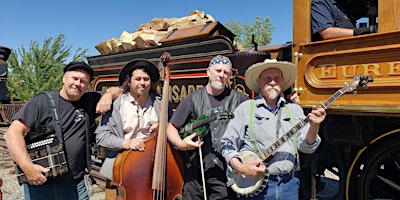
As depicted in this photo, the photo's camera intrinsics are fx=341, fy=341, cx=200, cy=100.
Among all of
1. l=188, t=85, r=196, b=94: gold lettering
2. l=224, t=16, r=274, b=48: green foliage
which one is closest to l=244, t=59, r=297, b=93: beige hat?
l=188, t=85, r=196, b=94: gold lettering

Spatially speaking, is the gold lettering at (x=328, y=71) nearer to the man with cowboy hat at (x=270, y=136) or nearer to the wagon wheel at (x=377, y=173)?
the wagon wheel at (x=377, y=173)

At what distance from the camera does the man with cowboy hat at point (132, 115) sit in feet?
8.30

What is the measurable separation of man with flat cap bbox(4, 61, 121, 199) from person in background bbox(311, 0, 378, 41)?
1.87m

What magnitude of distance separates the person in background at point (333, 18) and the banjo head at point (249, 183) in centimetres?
140

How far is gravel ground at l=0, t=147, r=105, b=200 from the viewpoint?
15.7 feet

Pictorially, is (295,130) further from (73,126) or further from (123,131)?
(73,126)

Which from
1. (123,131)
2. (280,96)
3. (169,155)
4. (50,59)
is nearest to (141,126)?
(123,131)

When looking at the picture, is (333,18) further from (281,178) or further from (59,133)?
(59,133)

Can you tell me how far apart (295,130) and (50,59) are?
1988 cm

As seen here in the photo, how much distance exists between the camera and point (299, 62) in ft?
10.0

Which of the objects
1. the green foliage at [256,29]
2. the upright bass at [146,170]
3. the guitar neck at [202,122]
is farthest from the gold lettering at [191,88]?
the green foliage at [256,29]

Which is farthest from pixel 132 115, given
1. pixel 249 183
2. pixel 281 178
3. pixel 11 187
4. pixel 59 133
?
pixel 11 187

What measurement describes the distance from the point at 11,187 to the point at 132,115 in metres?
3.80

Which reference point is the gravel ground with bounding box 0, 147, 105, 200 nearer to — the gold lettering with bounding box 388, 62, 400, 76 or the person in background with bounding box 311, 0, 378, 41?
the person in background with bounding box 311, 0, 378, 41
